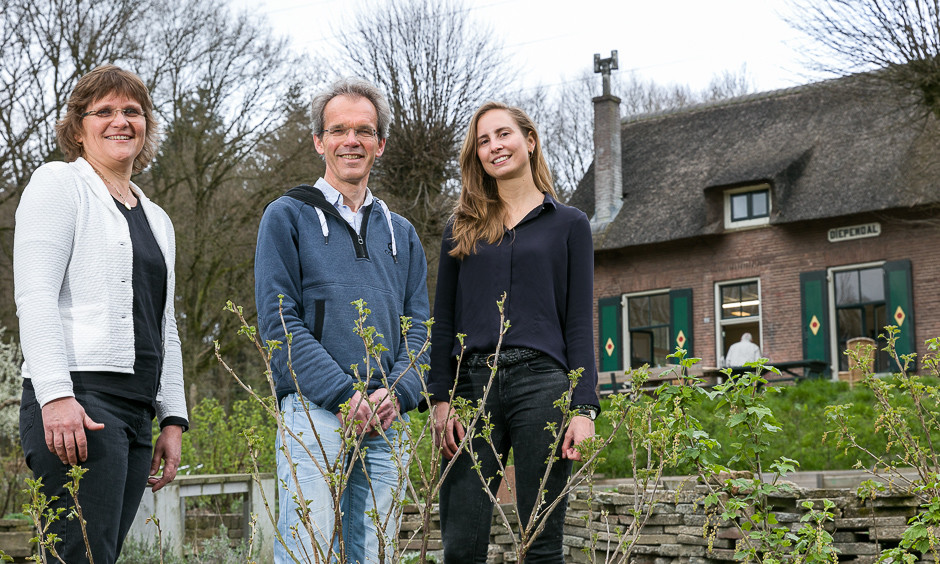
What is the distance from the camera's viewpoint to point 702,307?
20219 mm

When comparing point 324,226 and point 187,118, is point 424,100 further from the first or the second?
point 324,226

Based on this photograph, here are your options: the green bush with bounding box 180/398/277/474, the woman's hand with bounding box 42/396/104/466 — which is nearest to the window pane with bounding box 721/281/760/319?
the green bush with bounding box 180/398/277/474

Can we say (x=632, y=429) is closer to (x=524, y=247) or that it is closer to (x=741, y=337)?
(x=524, y=247)

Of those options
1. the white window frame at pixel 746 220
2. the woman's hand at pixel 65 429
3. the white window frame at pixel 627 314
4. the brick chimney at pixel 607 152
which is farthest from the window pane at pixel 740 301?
the woman's hand at pixel 65 429

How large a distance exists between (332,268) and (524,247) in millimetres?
599

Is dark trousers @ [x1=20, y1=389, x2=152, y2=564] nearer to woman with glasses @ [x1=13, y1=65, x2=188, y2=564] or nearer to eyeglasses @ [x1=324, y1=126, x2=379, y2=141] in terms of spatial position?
woman with glasses @ [x1=13, y1=65, x2=188, y2=564]

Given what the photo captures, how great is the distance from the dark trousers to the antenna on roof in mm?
21485

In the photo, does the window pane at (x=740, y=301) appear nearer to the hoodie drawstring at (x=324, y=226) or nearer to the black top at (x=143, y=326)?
the hoodie drawstring at (x=324, y=226)

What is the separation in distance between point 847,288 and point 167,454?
58.3 ft

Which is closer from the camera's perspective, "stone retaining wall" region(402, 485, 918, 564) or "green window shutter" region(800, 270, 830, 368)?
"stone retaining wall" region(402, 485, 918, 564)

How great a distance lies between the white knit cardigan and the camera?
2459mm

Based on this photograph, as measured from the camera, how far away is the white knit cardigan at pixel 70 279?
2.46 meters

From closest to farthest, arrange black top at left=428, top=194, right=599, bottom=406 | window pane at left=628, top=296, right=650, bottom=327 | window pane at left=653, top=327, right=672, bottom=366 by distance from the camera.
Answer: black top at left=428, top=194, right=599, bottom=406 → window pane at left=653, top=327, right=672, bottom=366 → window pane at left=628, top=296, right=650, bottom=327

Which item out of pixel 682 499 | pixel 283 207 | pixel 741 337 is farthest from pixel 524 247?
pixel 741 337
